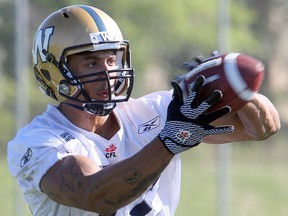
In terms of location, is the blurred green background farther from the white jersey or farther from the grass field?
the white jersey

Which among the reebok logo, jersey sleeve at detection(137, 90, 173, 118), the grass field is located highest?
jersey sleeve at detection(137, 90, 173, 118)

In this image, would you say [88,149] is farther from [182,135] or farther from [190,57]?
[190,57]

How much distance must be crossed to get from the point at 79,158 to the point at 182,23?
5325 mm

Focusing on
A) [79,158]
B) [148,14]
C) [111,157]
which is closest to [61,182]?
[79,158]

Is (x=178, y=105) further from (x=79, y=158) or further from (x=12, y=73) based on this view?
(x=12, y=73)

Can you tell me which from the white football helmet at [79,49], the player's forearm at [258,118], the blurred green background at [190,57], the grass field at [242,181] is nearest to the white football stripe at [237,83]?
the player's forearm at [258,118]

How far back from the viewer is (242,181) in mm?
9297

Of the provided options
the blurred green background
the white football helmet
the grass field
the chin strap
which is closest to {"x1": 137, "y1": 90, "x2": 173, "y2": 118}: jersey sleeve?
the white football helmet

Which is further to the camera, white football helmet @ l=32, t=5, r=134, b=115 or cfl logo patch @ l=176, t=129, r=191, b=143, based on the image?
white football helmet @ l=32, t=5, r=134, b=115

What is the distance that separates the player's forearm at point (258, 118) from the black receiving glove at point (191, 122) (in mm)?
597

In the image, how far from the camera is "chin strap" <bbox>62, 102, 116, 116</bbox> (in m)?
3.70

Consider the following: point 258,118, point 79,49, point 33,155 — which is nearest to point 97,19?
point 79,49

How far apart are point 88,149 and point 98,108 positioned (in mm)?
170

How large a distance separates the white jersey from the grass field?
4.63 meters
